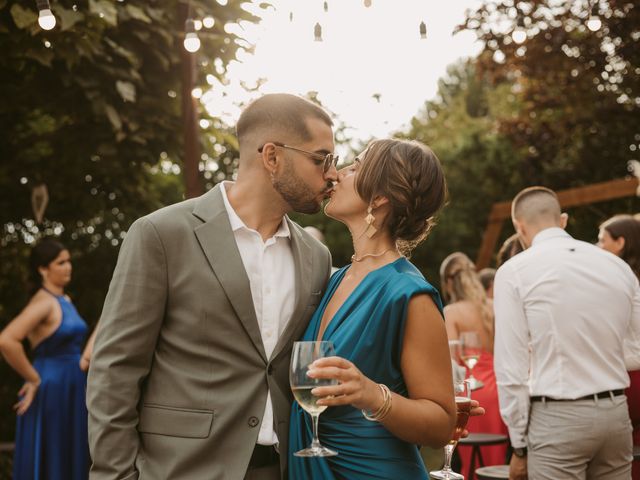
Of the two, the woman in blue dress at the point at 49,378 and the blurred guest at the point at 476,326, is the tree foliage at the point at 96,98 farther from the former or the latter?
the blurred guest at the point at 476,326

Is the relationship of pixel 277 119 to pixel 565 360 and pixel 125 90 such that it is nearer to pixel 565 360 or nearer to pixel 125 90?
pixel 565 360

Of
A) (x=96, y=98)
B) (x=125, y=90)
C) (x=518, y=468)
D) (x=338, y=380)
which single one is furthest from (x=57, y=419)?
(x=338, y=380)

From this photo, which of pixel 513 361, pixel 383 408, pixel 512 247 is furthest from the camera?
pixel 512 247

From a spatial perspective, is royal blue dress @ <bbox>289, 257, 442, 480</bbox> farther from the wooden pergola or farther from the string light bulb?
the wooden pergola

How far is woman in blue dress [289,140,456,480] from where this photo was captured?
2.51 m

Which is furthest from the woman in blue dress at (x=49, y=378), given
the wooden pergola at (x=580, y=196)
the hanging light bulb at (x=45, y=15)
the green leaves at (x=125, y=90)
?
the wooden pergola at (x=580, y=196)

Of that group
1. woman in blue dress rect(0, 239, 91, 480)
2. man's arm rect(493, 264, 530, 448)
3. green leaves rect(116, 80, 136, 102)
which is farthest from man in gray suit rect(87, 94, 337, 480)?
woman in blue dress rect(0, 239, 91, 480)

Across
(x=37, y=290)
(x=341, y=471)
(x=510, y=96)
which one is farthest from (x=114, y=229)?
(x=510, y=96)

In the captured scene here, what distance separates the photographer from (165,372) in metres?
2.66

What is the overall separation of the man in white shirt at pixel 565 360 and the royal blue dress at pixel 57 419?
4.03 meters

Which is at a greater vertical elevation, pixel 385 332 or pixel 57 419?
pixel 385 332

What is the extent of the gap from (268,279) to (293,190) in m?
0.37

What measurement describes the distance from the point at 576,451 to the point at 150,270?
2.75m

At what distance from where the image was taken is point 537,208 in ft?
15.7
